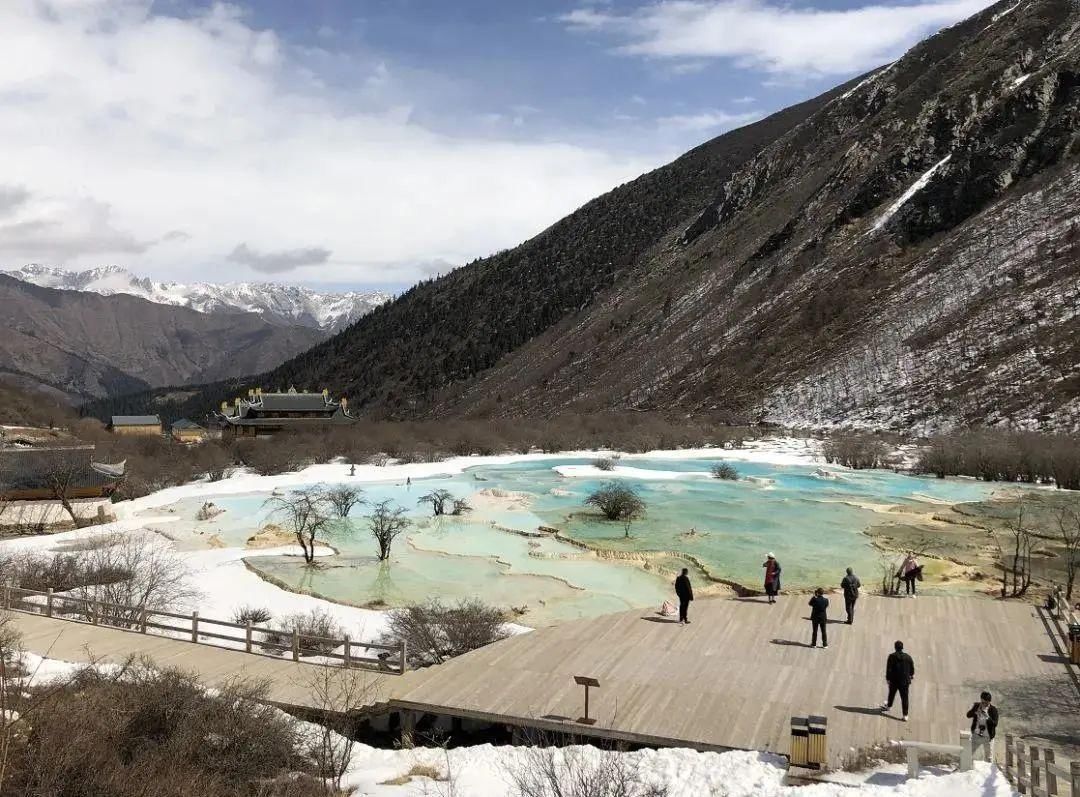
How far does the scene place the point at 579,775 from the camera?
909 cm

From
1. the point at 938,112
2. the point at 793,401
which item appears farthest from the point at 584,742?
the point at 938,112

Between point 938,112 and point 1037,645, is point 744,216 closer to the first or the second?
point 938,112

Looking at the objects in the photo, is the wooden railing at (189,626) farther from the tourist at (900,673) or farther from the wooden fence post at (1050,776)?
the wooden fence post at (1050,776)

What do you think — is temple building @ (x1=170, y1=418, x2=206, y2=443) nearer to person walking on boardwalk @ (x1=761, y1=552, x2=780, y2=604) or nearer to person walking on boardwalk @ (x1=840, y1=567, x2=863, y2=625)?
person walking on boardwalk @ (x1=761, y1=552, x2=780, y2=604)

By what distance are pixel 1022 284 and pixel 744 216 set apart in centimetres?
5034

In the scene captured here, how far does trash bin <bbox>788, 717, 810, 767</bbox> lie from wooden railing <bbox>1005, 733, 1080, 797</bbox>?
2.27 metres

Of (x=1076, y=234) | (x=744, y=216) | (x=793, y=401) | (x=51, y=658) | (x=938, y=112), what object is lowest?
(x=51, y=658)

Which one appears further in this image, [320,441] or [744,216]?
[744,216]

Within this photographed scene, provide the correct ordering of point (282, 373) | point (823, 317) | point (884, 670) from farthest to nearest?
point (282, 373)
point (823, 317)
point (884, 670)

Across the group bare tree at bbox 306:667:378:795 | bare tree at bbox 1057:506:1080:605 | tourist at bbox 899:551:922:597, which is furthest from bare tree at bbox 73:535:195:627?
bare tree at bbox 1057:506:1080:605

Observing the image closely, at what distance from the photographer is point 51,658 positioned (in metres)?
14.6

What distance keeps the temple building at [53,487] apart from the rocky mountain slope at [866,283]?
51.9 m

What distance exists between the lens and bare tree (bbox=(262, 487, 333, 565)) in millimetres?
28359

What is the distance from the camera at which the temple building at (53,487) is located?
119 ft
